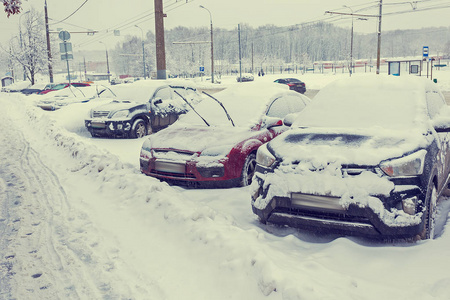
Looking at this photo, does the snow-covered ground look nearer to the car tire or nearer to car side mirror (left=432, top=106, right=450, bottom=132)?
car side mirror (left=432, top=106, right=450, bottom=132)

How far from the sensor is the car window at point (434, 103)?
4902 millimetres

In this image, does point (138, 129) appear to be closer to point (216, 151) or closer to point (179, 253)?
point (216, 151)

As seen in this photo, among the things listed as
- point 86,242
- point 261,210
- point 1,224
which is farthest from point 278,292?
point 1,224

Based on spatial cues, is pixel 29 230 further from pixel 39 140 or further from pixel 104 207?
pixel 39 140

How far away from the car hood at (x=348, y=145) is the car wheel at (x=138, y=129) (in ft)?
25.1

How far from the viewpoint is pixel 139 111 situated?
38.8ft

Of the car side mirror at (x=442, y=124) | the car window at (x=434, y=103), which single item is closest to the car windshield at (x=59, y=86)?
the car window at (x=434, y=103)

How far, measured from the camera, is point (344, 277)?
129 inches

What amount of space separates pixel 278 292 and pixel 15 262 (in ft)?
8.22

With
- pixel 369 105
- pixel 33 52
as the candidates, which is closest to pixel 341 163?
pixel 369 105

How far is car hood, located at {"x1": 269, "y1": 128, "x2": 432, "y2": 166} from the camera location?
12.9ft

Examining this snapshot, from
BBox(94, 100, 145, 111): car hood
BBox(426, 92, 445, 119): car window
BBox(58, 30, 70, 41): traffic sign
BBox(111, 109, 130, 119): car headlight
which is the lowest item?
BBox(111, 109, 130, 119): car headlight

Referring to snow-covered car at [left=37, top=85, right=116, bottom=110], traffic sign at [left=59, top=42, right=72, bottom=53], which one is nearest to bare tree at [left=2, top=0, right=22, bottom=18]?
snow-covered car at [left=37, top=85, right=116, bottom=110]

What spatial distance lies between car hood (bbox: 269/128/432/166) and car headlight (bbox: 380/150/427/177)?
6 centimetres
